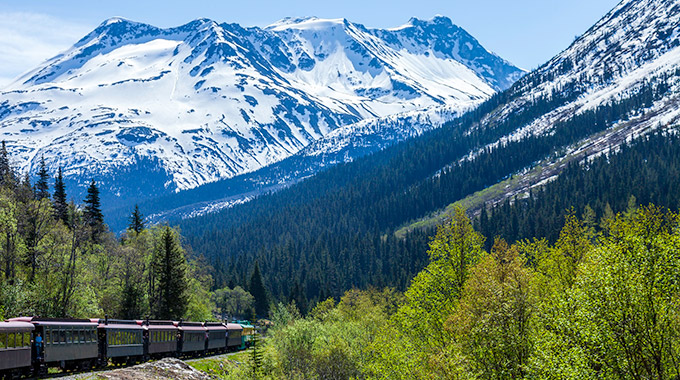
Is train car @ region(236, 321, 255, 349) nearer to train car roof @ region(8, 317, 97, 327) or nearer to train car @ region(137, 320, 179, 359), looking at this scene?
train car @ region(137, 320, 179, 359)

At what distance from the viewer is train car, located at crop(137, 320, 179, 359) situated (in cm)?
6081

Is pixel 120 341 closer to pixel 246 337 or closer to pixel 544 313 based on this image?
pixel 544 313

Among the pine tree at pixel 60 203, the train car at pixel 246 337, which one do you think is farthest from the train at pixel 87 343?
the pine tree at pixel 60 203

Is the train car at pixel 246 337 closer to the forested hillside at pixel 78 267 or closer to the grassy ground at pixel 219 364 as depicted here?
the forested hillside at pixel 78 267

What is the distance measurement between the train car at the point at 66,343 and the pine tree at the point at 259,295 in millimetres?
118686

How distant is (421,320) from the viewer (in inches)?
2007

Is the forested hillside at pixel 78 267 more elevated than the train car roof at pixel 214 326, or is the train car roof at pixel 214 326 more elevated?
the forested hillside at pixel 78 267

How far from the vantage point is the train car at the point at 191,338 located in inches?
2729

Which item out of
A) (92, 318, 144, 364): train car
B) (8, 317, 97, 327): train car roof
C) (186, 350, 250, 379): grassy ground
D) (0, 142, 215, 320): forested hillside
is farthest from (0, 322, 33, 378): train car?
(186, 350, 250, 379): grassy ground

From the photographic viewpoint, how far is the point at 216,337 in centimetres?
8212

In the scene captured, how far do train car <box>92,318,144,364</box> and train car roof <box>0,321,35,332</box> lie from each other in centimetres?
958

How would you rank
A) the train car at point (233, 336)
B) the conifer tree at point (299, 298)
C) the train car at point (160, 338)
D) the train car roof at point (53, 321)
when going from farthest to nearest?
1. the conifer tree at point (299, 298)
2. the train car at point (233, 336)
3. the train car at point (160, 338)
4. the train car roof at point (53, 321)

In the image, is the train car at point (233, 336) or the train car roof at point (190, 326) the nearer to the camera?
the train car roof at point (190, 326)

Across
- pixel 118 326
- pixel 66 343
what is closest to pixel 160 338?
pixel 118 326
